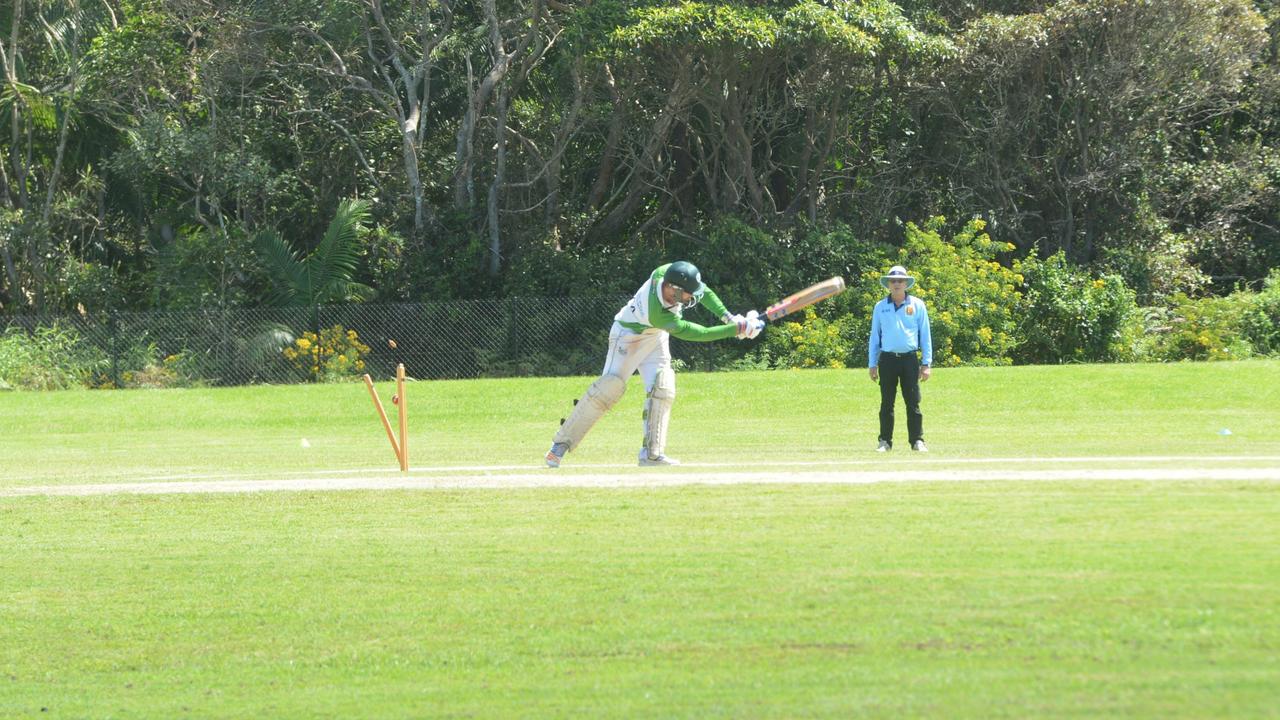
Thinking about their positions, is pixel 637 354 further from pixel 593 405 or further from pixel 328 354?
pixel 328 354

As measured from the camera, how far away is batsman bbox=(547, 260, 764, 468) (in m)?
12.4

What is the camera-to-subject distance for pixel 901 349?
1442cm

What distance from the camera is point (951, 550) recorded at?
842 centimetres

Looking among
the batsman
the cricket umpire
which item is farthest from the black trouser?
the batsman

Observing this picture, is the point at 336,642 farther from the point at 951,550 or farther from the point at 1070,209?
the point at 1070,209

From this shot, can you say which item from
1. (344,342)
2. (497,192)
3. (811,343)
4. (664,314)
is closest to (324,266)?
(344,342)

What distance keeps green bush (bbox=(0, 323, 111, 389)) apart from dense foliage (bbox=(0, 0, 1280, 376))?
2.79 m

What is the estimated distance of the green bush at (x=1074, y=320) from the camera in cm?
2808

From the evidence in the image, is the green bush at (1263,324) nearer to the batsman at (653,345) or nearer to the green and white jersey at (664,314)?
the batsman at (653,345)

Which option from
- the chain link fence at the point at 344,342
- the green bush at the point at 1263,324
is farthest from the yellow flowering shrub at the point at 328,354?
the green bush at the point at 1263,324

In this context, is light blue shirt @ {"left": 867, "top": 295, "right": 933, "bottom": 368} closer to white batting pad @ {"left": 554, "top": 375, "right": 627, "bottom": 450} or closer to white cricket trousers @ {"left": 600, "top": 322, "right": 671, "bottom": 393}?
white cricket trousers @ {"left": 600, "top": 322, "right": 671, "bottom": 393}

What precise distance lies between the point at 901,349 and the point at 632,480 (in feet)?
12.0

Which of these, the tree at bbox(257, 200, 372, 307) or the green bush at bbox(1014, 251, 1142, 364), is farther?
the tree at bbox(257, 200, 372, 307)

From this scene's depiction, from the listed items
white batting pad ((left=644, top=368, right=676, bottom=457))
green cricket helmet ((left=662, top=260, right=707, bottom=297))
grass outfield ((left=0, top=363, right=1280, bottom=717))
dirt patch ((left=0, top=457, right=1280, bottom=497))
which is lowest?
grass outfield ((left=0, top=363, right=1280, bottom=717))
